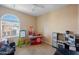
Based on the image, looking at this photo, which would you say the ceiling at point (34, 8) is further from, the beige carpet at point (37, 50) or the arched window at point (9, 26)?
the beige carpet at point (37, 50)

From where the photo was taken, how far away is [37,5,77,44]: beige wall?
1.80 m

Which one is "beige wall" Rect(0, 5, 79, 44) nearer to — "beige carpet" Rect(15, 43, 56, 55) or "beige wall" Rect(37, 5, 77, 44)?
"beige wall" Rect(37, 5, 77, 44)

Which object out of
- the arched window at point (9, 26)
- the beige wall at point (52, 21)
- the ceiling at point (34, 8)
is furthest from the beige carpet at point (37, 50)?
the ceiling at point (34, 8)

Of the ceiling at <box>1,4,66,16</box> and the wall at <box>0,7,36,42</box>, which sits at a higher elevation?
the ceiling at <box>1,4,66,16</box>

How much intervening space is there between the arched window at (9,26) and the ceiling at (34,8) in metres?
0.17

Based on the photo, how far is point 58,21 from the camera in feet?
6.18

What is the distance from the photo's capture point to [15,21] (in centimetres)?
185

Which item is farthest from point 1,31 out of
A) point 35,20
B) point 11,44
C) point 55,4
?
point 55,4

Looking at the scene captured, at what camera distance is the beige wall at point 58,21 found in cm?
180

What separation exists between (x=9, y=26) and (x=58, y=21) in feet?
2.78

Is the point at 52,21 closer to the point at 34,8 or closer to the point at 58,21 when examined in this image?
the point at 58,21

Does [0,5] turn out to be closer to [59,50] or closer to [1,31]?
[1,31]

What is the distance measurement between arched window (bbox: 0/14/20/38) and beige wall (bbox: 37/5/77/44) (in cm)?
39

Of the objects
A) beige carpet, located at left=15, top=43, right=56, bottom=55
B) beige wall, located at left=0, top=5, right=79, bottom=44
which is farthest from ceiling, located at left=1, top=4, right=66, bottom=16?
beige carpet, located at left=15, top=43, right=56, bottom=55
